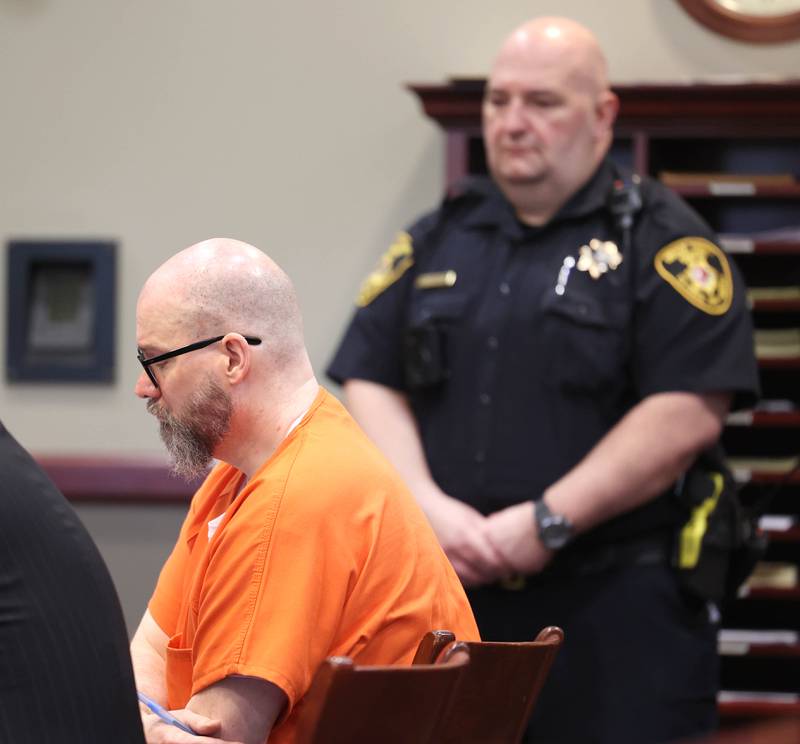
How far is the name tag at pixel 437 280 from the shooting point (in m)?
2.82

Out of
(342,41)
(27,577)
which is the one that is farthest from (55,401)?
(27,577)

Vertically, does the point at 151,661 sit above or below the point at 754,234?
below

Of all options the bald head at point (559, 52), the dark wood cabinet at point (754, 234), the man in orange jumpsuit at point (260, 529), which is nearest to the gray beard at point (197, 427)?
the man in orange jumpsuit at point (260, 529)

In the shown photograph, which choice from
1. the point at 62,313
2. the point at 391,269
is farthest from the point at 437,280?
the point at 62,313

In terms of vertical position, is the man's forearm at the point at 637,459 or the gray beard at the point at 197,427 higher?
the gray beard at the point at 197,427

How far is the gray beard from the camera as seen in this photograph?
→ 5.60 ft

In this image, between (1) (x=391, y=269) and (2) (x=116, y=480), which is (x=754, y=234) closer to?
(1) (x=391, y=269)

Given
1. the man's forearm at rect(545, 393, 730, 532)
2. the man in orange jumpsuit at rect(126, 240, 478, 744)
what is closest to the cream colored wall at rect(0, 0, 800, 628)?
the man's forearm at rect(545, 393, 730, 532)

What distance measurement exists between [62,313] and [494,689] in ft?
9.05

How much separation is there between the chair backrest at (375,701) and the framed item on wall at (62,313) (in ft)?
8.85

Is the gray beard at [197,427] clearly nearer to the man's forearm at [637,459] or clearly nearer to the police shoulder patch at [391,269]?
the man's forearm at [637,459]

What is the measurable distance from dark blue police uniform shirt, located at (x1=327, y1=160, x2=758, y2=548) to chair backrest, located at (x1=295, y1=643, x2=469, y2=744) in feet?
4.20

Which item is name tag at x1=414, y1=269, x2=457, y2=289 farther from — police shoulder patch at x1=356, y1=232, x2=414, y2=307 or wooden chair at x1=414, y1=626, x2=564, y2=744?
wooden chair at x1=414, y1=626, x2=564, y2=744

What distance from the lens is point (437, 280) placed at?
283cm
